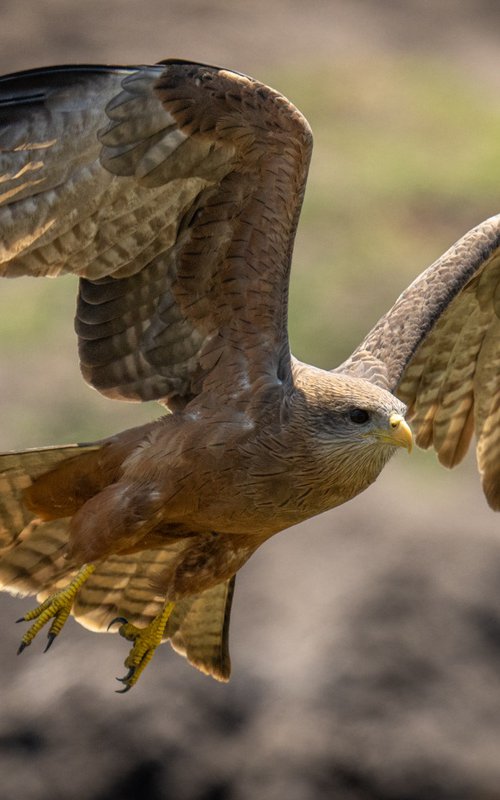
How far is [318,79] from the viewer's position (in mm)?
20922

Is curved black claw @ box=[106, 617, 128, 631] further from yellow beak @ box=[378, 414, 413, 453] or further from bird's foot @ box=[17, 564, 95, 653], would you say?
yellow beak @ box=[378, 414, 413, 453]

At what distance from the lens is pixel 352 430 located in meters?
8.56

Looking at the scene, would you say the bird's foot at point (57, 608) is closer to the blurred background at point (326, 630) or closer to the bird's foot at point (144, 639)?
the bird's foot at point (144, 639)

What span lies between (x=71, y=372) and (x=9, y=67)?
4.71 metres

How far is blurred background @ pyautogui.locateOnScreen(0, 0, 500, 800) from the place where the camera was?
1437 cm

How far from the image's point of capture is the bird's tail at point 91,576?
9.01 metres

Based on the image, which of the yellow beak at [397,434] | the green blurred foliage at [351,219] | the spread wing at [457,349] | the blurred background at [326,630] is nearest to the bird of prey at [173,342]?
the yellow beak at [397,434]

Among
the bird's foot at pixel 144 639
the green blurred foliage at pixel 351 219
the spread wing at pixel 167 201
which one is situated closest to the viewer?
the spread wing at pixel 167 201

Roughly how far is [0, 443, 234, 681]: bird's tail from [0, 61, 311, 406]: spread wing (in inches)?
33.1

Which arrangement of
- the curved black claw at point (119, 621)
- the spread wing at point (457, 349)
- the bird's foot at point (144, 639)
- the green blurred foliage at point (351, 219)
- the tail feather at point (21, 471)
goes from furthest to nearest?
1. the green blurred foliage at point (351, 219)
2. the spread wing at point (457, 349)
3. the curved black claw at point (119, 621)
4. the bird's foot at point (144, 639)
5. the tail feather at point (21, 471)

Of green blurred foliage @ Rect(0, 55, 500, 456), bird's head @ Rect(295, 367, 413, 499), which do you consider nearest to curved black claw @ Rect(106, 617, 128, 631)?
bird's head @ Rect(295, 367, 413, 499)

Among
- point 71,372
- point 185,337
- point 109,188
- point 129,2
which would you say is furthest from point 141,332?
point 129,2

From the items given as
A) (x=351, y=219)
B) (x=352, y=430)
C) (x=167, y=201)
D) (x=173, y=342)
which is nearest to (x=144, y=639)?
(x=173, y=342)

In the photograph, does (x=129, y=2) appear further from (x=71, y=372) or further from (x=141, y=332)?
(x=141, y=332)
